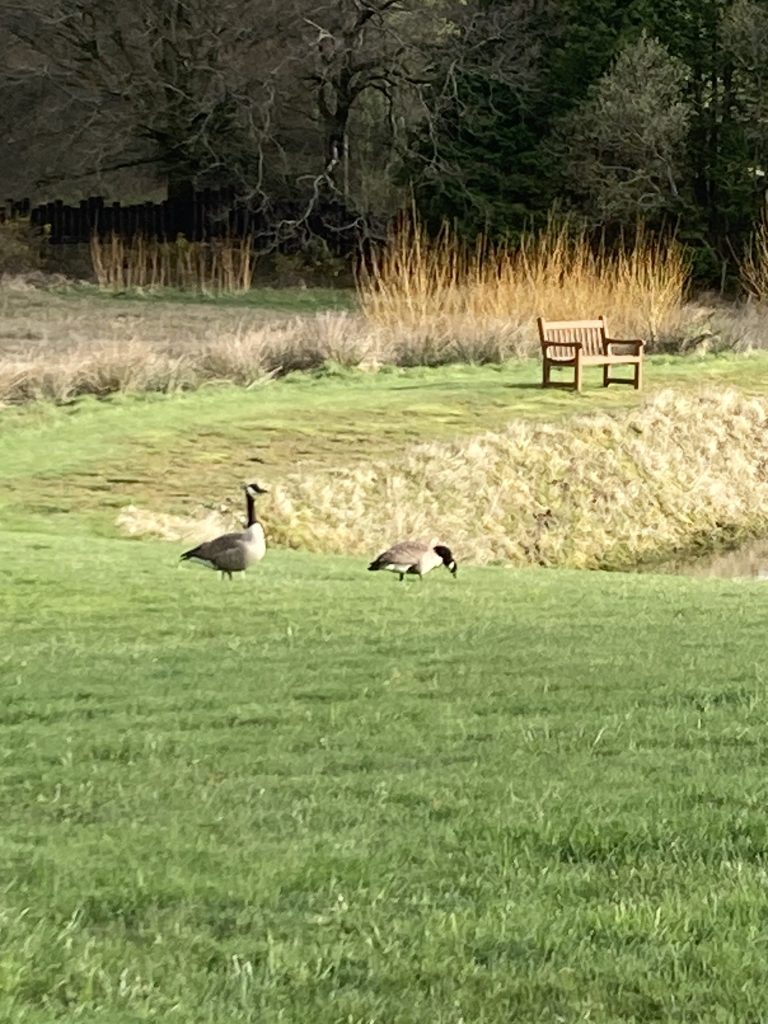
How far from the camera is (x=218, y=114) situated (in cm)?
4206

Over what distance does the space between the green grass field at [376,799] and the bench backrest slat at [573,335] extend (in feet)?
34.9

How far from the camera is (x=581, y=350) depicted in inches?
861

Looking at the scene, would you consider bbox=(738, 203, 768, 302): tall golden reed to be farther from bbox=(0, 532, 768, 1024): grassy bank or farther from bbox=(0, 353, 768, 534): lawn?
bbox=(0, 532, 768, 1024): grassy bank

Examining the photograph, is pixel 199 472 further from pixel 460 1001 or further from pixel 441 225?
pixel 441 225

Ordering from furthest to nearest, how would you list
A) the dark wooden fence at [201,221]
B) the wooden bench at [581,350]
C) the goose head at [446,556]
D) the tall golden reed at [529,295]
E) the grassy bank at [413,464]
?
1. the dark wooden fence at [201,221]
2. the tall golden reed at [529,295]
3. the wooden bench at [581,350]
4. the grassy bank at [413,464]
5. the goose head at [446,556]

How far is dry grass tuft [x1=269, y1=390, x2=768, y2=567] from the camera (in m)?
16.9

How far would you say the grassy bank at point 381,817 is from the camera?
12.2ft

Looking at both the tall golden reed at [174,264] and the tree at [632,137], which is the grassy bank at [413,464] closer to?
the tall golden reed at [174,264]

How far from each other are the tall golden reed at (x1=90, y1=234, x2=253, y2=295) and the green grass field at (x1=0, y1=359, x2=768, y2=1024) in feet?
85.4

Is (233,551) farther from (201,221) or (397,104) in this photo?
(397,104)

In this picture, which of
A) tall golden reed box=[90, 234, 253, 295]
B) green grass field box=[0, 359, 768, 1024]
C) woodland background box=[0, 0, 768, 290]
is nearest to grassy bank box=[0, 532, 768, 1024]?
green grass field box=[0, 359, 768, 1024]

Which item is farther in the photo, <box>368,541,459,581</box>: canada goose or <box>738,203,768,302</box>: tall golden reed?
<box>738,203,768,302</box>: tall golden reed

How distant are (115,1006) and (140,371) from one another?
17.9m

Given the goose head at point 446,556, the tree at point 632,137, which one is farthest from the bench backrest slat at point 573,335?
the tree at point 632,137
